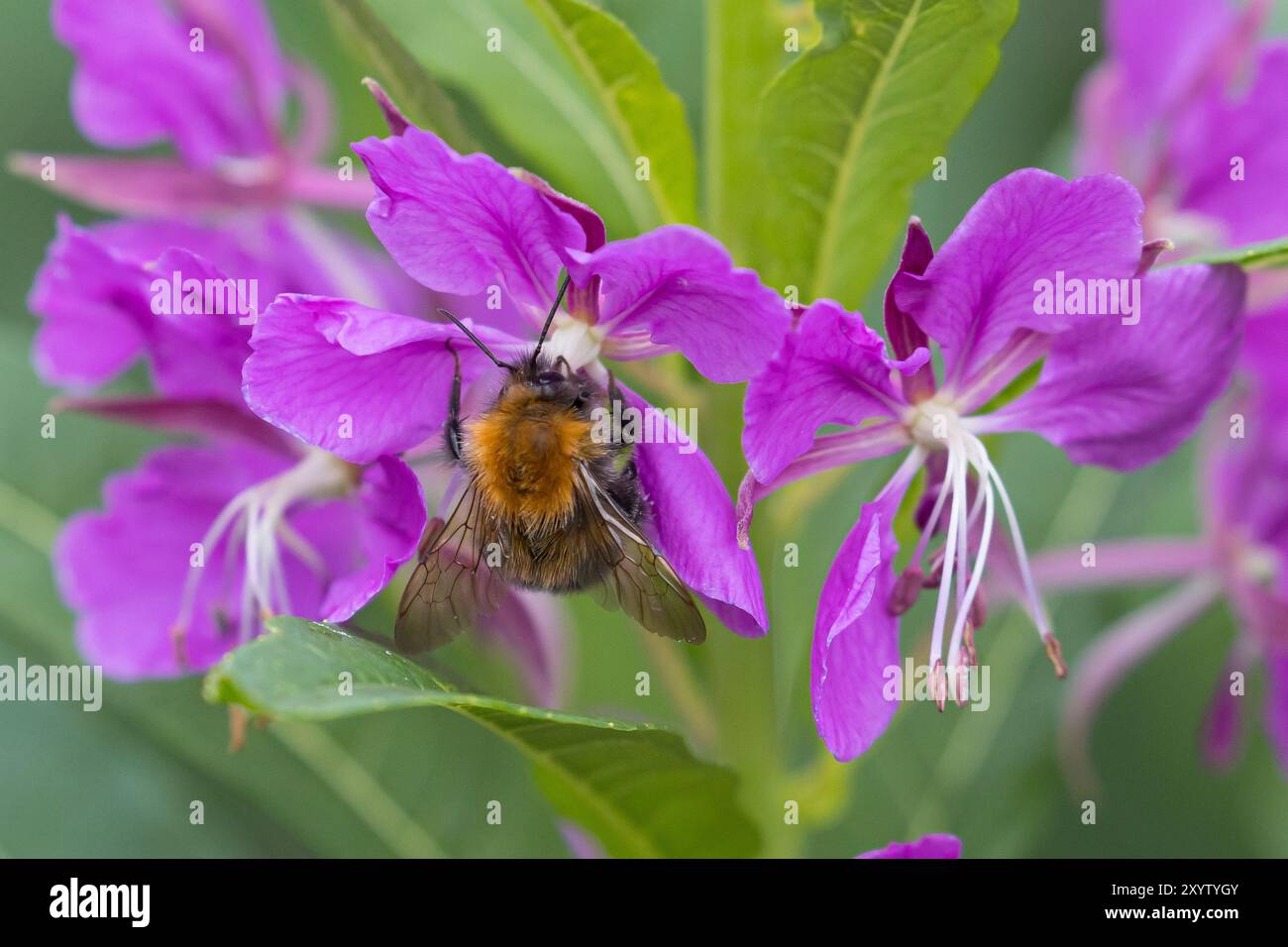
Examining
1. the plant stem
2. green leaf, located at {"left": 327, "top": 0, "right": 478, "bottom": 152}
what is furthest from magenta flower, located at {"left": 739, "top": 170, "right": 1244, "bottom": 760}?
green leaf, located at {"left": 327, "top": 0, "right": 478, "bottom": 152}

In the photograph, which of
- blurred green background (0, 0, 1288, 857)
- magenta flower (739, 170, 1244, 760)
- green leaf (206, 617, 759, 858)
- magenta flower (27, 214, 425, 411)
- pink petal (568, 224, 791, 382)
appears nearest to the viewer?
green leaf (206, 617, 759, 858)

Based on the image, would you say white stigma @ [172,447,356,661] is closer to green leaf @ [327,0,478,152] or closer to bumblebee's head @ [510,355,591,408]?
bumblebee's head @ [510,355,591,408]

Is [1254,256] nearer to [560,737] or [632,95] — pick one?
[632,95]

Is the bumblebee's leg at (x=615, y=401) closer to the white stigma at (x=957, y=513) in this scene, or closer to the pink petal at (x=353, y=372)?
the pink petal at (x=353, y=372)

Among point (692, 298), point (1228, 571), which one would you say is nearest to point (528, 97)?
point (692, 298)
